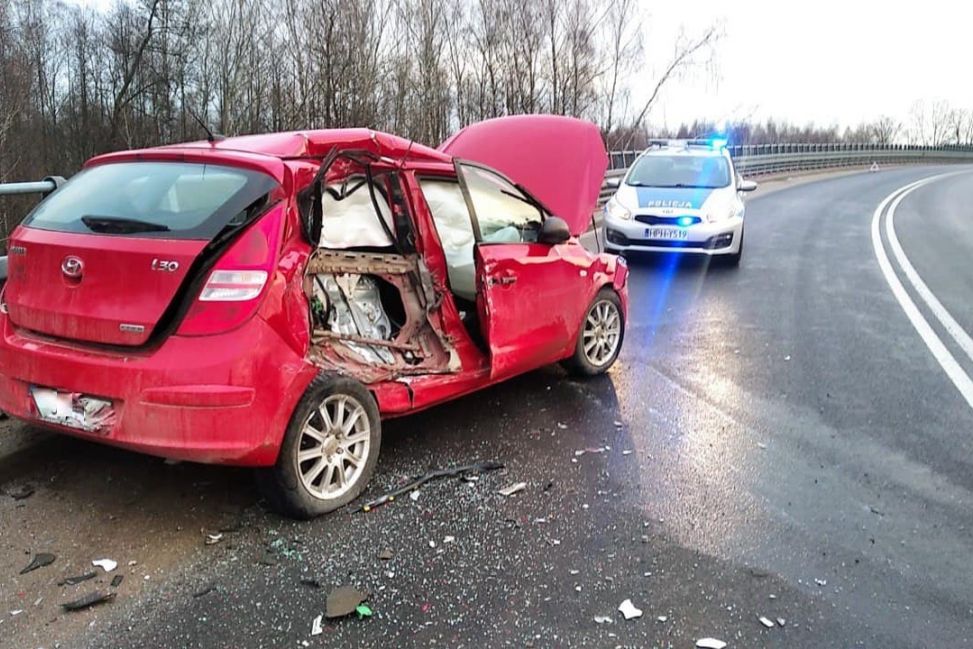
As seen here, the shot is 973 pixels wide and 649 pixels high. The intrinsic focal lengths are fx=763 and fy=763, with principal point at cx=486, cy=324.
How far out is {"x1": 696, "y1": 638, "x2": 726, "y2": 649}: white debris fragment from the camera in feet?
8.61

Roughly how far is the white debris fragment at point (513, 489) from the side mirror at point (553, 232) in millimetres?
1721

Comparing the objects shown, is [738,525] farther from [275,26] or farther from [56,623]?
[275,26]

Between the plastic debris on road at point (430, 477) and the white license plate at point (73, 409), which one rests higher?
the white license plate at point (73, 409)

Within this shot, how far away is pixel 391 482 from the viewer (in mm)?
3852

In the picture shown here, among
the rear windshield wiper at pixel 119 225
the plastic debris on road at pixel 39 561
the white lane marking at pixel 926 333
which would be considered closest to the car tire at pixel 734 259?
the white lane marking at pixel 926 333

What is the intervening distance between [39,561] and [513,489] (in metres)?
2.08

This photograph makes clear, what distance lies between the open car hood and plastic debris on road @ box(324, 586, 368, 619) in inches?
142

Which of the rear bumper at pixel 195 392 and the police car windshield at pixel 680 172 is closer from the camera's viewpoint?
the rear bumper at pixel 195 392

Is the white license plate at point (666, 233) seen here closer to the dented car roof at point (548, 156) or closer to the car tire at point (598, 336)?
the dented car roof at point (548, 156)

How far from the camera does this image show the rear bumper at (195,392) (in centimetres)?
307

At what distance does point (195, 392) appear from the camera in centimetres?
307

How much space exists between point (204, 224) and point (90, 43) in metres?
49.0

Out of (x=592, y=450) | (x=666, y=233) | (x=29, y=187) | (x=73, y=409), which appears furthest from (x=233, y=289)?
(x=666, y=233)

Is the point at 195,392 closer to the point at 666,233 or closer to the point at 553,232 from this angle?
the point at 553,232
